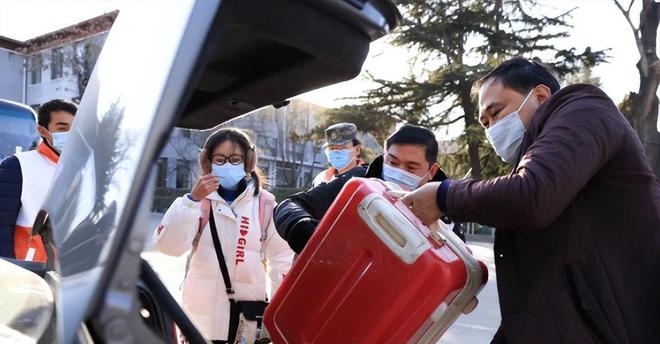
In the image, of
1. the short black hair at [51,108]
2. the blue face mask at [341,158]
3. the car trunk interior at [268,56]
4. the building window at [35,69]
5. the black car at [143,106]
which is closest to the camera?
the black car at [143,106]

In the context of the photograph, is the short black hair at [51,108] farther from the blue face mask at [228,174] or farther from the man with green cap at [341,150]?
the man with green cap at [341,150]

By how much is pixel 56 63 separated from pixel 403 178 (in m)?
35.3

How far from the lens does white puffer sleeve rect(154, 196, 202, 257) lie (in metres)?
3.06

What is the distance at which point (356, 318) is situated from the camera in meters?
1.69

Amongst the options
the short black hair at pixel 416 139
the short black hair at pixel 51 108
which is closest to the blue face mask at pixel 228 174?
the short black hair at pixel 416 139

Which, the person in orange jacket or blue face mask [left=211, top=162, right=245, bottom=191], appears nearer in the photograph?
the person in orange jacket

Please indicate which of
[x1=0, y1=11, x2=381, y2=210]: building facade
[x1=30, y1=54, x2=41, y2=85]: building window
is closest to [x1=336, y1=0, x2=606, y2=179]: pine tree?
[x1=0, y1=11, x2=381, y2=210]: building facade

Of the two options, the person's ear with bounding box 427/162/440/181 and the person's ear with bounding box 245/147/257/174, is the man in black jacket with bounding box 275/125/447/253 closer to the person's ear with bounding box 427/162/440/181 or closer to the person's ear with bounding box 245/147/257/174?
the person's ear with bounding box 427/162/440/181

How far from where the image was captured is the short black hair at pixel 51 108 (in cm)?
363

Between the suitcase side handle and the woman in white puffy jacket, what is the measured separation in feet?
5.09

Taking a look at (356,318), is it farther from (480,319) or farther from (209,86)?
(480,319)

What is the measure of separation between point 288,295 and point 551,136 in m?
0.99

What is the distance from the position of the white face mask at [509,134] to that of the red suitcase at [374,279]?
0.39 metres

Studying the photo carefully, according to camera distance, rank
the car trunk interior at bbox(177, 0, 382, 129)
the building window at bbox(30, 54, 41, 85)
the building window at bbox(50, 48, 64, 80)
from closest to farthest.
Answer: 1. the car trunk interior at bbox(177, 0, 382, 129)
2. the building window at bbox(50, 48, 64, 80)
3. the building window at bbox(30, 54, 41, 85)
